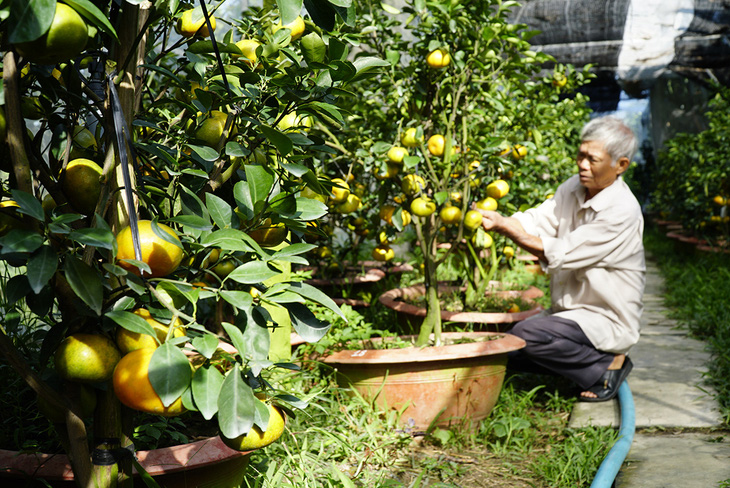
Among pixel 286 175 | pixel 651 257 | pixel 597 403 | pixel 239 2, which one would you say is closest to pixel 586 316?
pixel 597 403

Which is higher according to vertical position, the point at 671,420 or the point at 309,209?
the point at 309,209

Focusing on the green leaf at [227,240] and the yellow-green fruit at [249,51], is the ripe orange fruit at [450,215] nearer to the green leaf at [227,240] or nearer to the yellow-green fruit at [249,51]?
the yellow-green fruit at [249,51]

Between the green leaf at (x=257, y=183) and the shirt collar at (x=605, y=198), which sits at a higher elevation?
the green leaf at (x=257, y=183)

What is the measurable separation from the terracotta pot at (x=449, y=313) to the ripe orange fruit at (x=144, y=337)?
1832 mm

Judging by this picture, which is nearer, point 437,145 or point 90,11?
point 90,11

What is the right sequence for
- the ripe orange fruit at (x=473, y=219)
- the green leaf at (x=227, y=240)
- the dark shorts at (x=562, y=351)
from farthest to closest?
the dark shorts at (x=562, y=351) < the ripe orange fruit at (x=473, y=219) < the green leaf at (x=227, y=240)

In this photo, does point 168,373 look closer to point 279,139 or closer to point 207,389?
point 207,389

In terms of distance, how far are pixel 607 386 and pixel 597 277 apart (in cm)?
44

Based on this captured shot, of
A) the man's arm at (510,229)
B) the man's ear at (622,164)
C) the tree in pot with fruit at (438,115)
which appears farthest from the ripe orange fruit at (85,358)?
the man's ear at (622,164)

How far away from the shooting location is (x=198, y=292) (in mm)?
801

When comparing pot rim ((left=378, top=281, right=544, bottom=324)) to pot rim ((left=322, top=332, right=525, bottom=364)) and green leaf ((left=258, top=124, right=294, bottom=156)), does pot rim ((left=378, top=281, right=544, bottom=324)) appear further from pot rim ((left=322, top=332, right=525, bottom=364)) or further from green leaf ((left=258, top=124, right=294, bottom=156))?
green leaf ((left=258, top=124, right=294, bottom=156))

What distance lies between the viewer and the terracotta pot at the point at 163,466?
114cm

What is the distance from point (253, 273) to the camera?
83 centimetres

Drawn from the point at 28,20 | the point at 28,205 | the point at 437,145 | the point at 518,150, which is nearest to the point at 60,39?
the point at 28,20
